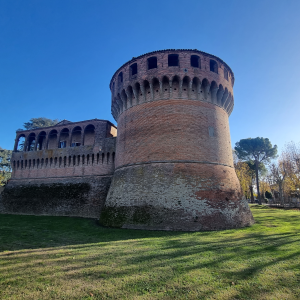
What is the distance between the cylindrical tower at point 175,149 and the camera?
1133 centimetres

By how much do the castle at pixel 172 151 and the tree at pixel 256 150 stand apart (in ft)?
96.2

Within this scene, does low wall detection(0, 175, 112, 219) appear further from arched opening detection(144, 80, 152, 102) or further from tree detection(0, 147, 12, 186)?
tree detection(0, 147, 12, 186)

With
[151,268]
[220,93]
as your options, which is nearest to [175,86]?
[220,93]

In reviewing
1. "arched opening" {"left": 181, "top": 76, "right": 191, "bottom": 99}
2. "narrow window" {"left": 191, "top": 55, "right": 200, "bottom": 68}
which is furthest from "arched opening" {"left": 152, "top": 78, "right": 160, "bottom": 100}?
"narrow window" {"left": 191, "top": 55, "right": 200, "bottom": 68}

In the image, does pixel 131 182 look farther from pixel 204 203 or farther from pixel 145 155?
pixel 204 203

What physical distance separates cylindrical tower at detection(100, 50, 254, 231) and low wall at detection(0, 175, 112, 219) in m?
4.19

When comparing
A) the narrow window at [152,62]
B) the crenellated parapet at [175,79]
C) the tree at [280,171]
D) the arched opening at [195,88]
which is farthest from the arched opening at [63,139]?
the tree at [280,171]

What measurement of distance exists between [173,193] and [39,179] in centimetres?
1685

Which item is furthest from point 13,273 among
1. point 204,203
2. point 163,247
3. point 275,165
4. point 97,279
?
point 275,165

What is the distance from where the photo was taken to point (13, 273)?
16.7 feet

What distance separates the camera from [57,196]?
19.6 metres

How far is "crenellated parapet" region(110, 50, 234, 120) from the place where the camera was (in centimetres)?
1356

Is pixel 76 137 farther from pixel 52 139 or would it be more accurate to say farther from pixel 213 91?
pixel 213 91

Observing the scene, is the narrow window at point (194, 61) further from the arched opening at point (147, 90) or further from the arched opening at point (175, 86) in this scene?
the arched opening at point (147, 90)
